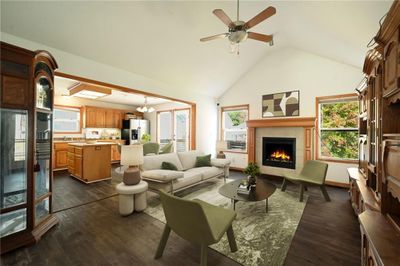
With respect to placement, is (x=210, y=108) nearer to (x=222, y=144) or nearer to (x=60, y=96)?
(x=222, y=144)

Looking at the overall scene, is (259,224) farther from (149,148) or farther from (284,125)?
(149,148)

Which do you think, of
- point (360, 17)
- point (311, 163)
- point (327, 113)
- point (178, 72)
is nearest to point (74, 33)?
point (178, 72)

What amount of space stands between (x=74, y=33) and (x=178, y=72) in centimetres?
223

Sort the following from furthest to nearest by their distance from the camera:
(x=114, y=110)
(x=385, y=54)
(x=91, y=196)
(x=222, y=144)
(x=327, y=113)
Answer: (x=114, y=110) < (x=222, y=144) < (x=327, y=113) < (x=91, y=196) < (x=385, y=54)

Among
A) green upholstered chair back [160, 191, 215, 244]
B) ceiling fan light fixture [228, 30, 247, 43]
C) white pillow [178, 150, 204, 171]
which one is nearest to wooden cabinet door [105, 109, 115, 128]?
white pillow [178, 150, 204, 171]

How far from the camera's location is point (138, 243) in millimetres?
2025

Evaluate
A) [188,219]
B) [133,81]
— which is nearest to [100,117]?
[133,81]

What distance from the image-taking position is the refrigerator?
7.58m

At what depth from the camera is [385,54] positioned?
4.98 ft

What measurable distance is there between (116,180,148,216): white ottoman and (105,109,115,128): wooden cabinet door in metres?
5.36

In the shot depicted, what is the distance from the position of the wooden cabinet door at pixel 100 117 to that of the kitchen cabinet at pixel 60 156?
5.35 feet

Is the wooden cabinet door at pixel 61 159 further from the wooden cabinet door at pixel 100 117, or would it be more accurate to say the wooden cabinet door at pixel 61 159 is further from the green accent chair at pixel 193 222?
the green accent chair at pixel 193 222

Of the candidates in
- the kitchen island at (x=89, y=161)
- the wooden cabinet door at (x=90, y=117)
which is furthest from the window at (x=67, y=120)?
the kitchen island at (x=89, y=161)

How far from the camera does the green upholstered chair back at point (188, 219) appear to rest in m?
1.39
